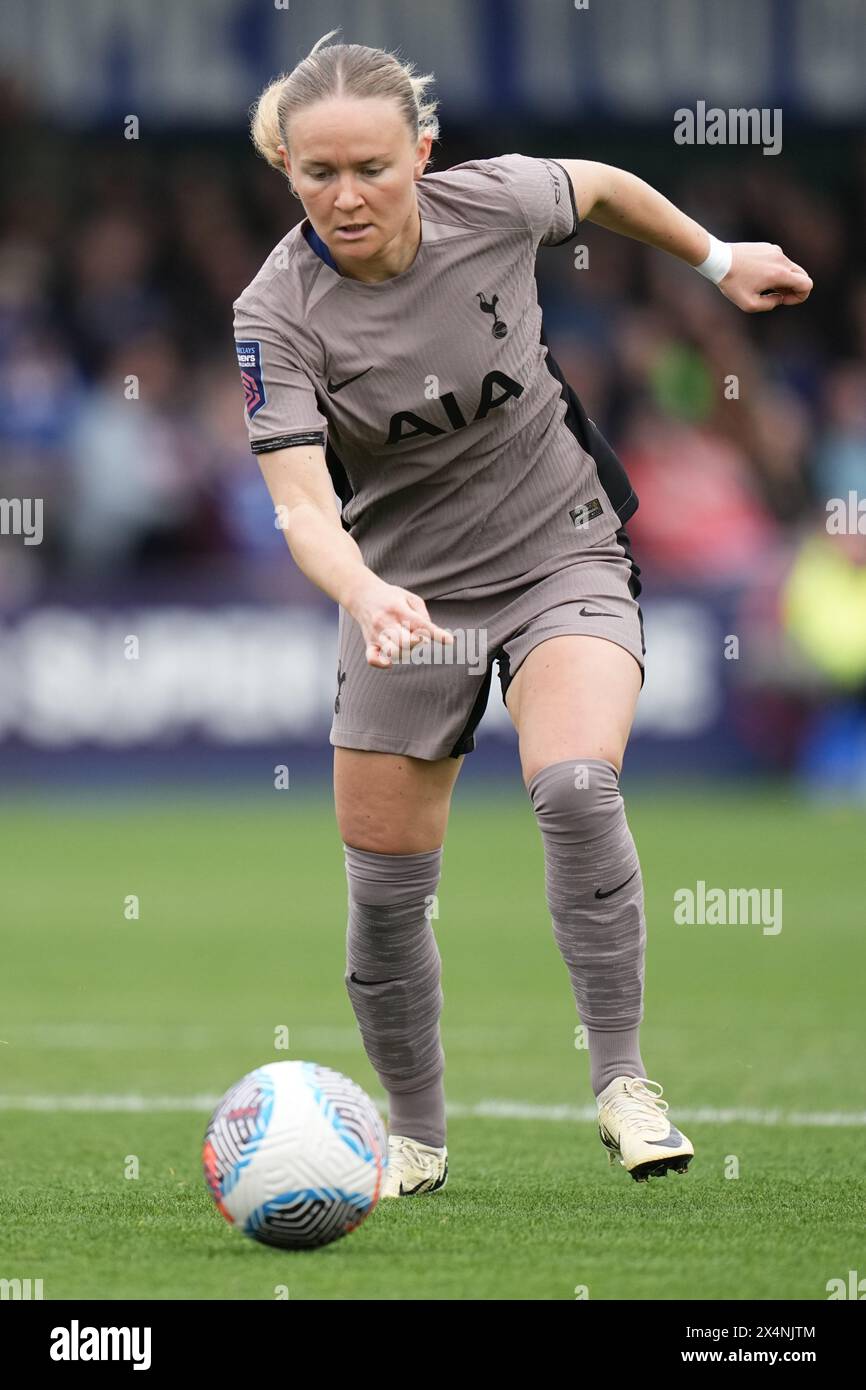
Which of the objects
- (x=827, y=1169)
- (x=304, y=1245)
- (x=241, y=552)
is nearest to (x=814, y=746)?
(x=241, y=552)

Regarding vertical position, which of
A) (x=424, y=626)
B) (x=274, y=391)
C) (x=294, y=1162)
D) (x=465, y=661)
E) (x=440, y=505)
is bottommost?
(x=294, y=1162)

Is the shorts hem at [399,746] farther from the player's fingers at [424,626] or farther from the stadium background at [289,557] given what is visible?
the stadium background at [289,557]

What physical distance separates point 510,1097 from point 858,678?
8481 mm

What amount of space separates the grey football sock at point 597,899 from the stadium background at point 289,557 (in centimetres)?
215

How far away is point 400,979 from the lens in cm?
486

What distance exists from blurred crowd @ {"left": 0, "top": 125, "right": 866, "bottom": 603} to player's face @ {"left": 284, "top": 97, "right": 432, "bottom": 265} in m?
10.0

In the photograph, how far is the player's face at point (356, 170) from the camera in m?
4.18

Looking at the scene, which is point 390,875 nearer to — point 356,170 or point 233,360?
point 356,170

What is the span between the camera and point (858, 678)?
46.5 ft

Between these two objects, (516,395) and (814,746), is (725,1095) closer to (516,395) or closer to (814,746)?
(516,395)

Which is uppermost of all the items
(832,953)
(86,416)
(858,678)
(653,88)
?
(653,88)

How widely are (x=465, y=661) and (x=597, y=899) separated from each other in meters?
0.58
